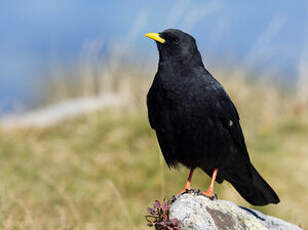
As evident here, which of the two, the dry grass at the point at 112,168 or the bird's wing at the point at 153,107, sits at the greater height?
the dry grass at the point at 112,168

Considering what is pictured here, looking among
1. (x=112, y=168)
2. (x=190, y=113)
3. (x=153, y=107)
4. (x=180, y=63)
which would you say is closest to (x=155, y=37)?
(x=180, y=63)

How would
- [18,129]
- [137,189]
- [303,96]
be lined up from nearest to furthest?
[137,189], [18,129], [303,96]

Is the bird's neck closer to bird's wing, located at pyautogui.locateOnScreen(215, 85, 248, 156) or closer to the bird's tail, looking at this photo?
bird's wing, located at pyautogui.locateOnScreen(215, 85, 248, 156)

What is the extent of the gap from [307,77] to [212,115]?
8.15 m

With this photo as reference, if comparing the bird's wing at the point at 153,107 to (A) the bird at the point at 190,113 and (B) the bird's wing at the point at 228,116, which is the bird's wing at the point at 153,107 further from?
(B) the bird's wing at the point at 228,116

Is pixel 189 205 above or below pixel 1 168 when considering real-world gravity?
below

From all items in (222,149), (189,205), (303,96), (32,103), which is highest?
(32,103)

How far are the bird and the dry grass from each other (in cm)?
117

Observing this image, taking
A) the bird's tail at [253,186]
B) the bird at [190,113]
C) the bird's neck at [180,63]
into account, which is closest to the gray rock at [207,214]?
the bird at [190,113]

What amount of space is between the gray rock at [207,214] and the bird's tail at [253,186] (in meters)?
0.73

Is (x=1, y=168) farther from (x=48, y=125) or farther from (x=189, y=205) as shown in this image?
(x=189, y=205)

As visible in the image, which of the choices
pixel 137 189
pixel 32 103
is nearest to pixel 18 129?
pixel 137 189

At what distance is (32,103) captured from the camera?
1573cm

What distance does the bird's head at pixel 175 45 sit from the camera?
445cm
